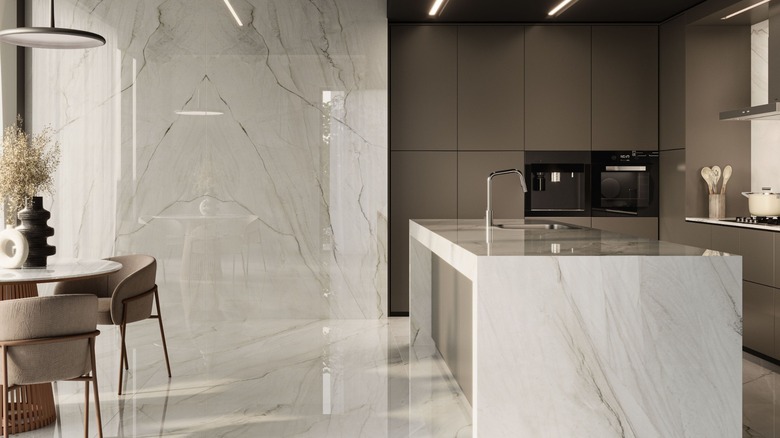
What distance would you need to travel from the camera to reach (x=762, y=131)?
218 inches

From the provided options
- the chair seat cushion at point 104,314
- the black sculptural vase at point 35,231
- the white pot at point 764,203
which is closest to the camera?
the black sculptural vase at point 35,231

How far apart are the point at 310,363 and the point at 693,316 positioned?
265 centimetres

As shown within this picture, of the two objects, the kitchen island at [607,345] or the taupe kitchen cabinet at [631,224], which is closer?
the kitchen island at [607,345]

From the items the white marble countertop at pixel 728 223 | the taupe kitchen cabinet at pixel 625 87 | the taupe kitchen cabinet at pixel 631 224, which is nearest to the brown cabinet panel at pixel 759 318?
the white marble countertop at pixel 728 223

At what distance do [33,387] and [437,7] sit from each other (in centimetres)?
394

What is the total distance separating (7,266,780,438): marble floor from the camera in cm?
339

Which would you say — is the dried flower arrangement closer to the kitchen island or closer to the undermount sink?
the kitchen island

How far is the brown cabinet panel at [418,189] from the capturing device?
6.21 meters

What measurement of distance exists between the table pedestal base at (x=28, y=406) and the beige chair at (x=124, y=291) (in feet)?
1.53

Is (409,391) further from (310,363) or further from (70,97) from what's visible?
(70,97)

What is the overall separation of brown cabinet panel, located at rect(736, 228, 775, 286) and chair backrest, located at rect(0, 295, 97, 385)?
3.99 m

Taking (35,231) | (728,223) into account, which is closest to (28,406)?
(35,231)

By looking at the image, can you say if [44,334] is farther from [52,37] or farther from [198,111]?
[198,111]

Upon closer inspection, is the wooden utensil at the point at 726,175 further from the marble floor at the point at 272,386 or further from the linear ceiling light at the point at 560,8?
the marble floor at the point at 272,386
